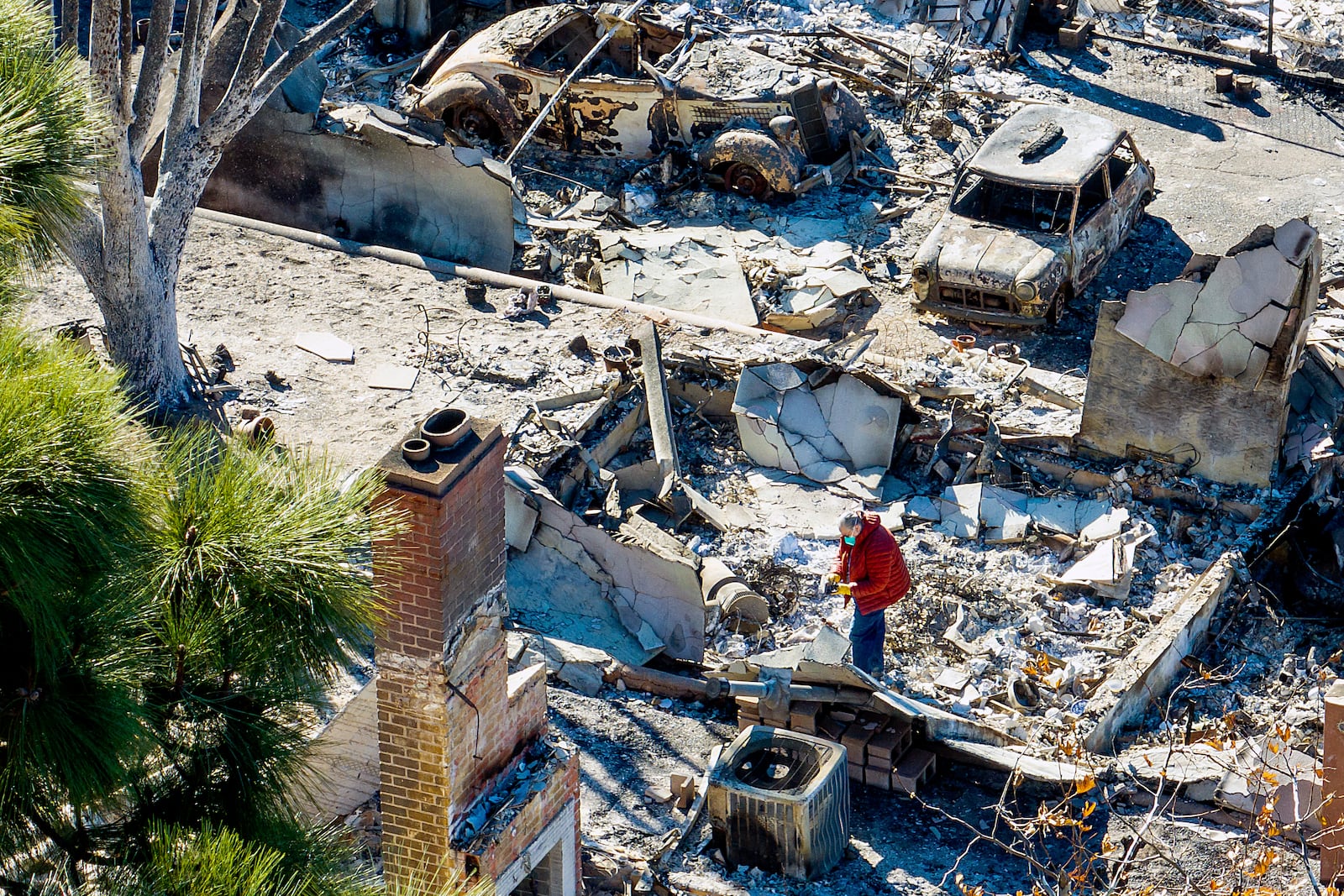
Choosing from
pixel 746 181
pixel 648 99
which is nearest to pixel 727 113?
pixel 746 181

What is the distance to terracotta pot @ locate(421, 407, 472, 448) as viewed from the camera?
6418mm

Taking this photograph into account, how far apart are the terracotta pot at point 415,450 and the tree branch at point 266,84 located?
6.18 metres

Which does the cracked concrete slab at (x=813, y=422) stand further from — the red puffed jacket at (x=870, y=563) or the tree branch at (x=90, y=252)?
the tree branch at (x=90, y=252)

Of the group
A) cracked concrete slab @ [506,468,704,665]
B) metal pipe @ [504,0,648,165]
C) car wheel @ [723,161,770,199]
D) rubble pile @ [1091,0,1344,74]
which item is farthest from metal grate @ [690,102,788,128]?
cracked concrete slab @ [506,468,704,665]

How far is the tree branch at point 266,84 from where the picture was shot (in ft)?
38.1

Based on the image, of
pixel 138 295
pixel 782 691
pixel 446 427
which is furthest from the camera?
pixel 138 295

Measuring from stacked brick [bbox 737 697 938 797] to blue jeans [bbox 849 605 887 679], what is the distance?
1.99ft

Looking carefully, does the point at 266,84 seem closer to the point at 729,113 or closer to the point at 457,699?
the point at 729,113

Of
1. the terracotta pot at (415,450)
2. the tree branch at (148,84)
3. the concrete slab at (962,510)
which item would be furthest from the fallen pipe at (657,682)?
the tree branch at (148,84)

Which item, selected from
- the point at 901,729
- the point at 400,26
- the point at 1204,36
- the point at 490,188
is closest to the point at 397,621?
the point at 901,729

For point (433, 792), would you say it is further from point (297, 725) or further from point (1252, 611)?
point (1252, 611)

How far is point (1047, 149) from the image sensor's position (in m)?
14.1

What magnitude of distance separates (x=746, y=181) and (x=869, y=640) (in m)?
7.13

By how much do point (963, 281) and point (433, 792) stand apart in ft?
26.4
